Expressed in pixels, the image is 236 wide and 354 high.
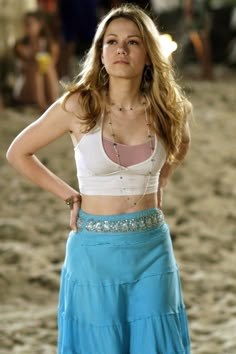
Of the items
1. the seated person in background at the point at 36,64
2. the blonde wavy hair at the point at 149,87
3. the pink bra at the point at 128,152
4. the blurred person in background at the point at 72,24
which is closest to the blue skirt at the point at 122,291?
the pink bra at the point at 128,152

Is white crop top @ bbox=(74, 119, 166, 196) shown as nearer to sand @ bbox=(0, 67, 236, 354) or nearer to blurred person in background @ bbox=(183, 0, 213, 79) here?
sand @ bbox=(0, 67, 236, 354)

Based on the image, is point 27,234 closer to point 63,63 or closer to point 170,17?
point 63,63

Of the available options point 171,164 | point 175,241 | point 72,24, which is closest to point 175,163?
point 171,164

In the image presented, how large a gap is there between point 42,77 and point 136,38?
19.9 ft

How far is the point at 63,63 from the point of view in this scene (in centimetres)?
926

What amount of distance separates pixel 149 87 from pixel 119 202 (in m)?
0.35

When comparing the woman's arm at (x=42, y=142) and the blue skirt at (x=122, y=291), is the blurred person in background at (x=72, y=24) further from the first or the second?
the blue skirt at (x=122, y=291)

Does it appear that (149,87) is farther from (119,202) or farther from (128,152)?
(119,202)

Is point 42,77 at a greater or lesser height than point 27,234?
greater

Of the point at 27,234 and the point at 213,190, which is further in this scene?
the point at 213,190

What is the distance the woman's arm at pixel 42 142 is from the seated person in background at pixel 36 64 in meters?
5.70

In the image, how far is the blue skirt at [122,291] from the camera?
2.16 metres

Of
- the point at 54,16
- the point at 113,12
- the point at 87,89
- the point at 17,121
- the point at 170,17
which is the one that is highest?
the point at 170,17

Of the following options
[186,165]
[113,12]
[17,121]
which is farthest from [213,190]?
[113,12]
